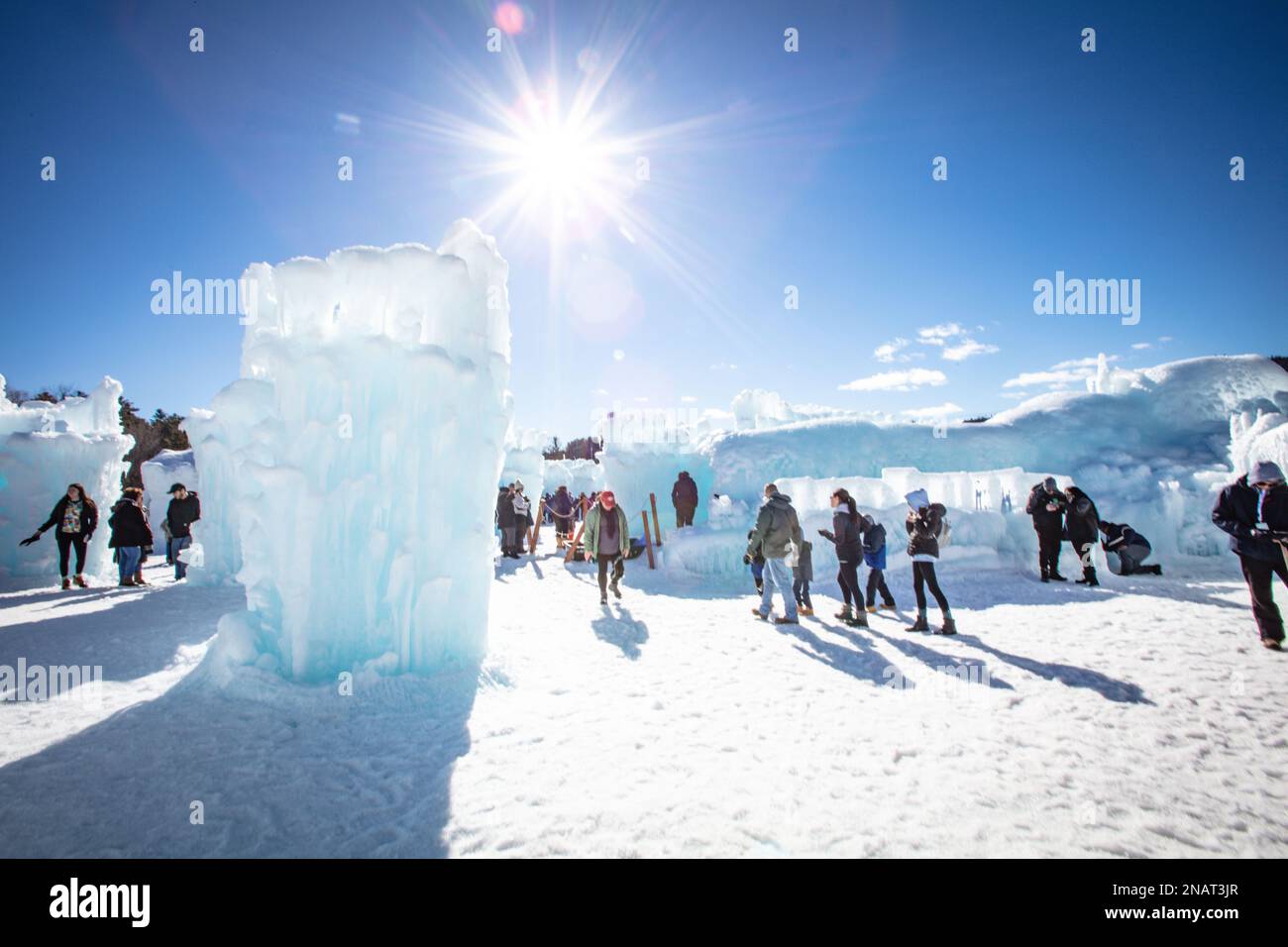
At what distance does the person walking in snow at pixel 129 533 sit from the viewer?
10430 millimetres

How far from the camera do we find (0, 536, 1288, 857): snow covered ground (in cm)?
298

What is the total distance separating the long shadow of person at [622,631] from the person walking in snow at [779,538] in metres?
2.16

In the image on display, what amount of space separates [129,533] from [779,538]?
498 inches

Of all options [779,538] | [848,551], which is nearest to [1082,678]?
[848,551]

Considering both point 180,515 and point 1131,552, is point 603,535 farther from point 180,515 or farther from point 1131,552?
point 1131,552

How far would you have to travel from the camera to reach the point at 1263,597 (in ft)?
19.1

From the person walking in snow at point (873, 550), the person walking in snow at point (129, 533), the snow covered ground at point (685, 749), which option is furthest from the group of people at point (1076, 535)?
the person walking in snow at point (129, 533)

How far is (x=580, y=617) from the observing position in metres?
8.70

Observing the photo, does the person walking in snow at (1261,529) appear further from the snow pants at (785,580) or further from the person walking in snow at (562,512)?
the person walking in snow at (562,512)

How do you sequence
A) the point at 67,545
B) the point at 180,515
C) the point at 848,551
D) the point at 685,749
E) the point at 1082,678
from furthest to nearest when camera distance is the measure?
the point at 180,515
the point at 67,545
the point at 848,551
the point at 1082,678
the point at 685,749

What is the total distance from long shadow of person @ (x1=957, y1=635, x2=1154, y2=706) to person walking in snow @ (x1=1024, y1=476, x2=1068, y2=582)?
5.48m

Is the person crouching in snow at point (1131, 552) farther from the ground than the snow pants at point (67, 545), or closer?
closer
